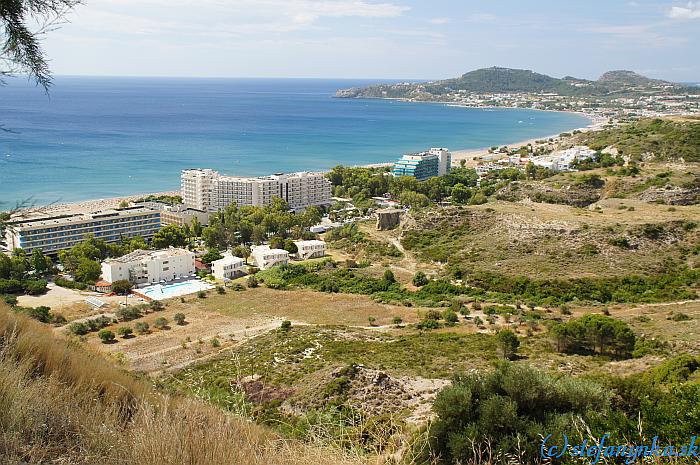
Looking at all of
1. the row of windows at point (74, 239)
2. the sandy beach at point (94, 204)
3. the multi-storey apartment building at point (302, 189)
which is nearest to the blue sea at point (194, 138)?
the sandy beach at point (94, 204)

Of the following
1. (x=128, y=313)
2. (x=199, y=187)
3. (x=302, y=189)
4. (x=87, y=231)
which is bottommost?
(x=128, y=313)

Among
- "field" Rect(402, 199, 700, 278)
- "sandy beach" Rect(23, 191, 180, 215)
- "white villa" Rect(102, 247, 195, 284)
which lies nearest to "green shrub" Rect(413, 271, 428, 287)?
"field" Rect(402, 199, 700, 278)

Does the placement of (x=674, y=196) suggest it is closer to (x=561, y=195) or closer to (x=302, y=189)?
(x=561, y=195)

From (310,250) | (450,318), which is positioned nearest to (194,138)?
(310,250)

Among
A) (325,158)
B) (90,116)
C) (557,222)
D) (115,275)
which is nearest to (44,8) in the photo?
(115,275)

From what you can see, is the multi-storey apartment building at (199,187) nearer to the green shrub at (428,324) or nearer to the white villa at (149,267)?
the white villa at (149,267)

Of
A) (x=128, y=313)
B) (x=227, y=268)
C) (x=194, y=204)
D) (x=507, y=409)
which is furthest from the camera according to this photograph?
(x=194, y=204)
